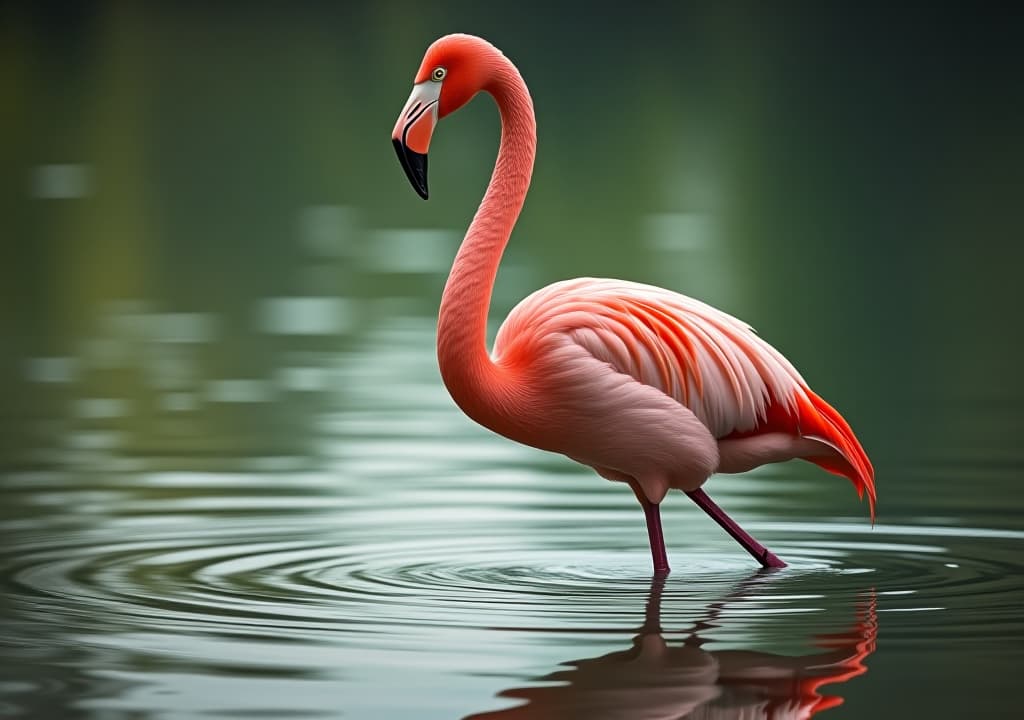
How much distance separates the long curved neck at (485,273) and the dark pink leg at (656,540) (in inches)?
27.3

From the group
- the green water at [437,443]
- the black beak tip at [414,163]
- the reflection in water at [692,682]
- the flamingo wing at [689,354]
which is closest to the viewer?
the reflection in water at [692,682]

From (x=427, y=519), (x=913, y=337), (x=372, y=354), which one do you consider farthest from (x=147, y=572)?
(x=913, y=337)

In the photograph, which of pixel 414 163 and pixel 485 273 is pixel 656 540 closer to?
pixel 485 273

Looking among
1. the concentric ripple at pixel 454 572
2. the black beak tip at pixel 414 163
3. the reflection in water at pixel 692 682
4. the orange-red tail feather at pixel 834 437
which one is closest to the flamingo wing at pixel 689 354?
the orange-red tail feather at pixel 834 437

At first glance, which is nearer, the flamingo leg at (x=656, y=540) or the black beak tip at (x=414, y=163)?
the black beak tip at (x=414, y=163)

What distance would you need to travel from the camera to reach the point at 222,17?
6438 cm

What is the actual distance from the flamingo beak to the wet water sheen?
1361mm

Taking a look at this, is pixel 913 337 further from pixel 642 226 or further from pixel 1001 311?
pixel 642 226

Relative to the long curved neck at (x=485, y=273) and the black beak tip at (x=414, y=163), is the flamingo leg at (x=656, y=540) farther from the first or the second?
the black beak tip at (x=414, y=163)

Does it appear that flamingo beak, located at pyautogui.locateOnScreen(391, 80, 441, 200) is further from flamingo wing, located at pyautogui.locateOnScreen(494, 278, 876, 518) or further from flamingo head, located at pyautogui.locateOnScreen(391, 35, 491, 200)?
flamingo wing, located at pyautogui.locateOnScreen(494, 278, 876, 518)

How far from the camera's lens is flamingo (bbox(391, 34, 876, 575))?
22.4 ft

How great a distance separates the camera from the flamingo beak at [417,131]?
261 inches

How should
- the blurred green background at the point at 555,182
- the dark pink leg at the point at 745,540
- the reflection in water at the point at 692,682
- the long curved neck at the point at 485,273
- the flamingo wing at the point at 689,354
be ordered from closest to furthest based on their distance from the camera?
the reflection in water at the point at 692,682
the long curved neck at the point at 485,273
the flamingo wing at the point at 689,354
the dark pink leg at the point at 745,540
the blurred green background at the point at 555,182

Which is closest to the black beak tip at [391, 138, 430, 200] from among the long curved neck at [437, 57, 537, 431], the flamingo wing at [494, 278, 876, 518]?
the long curved neck at [437, 57, 537, 431]
